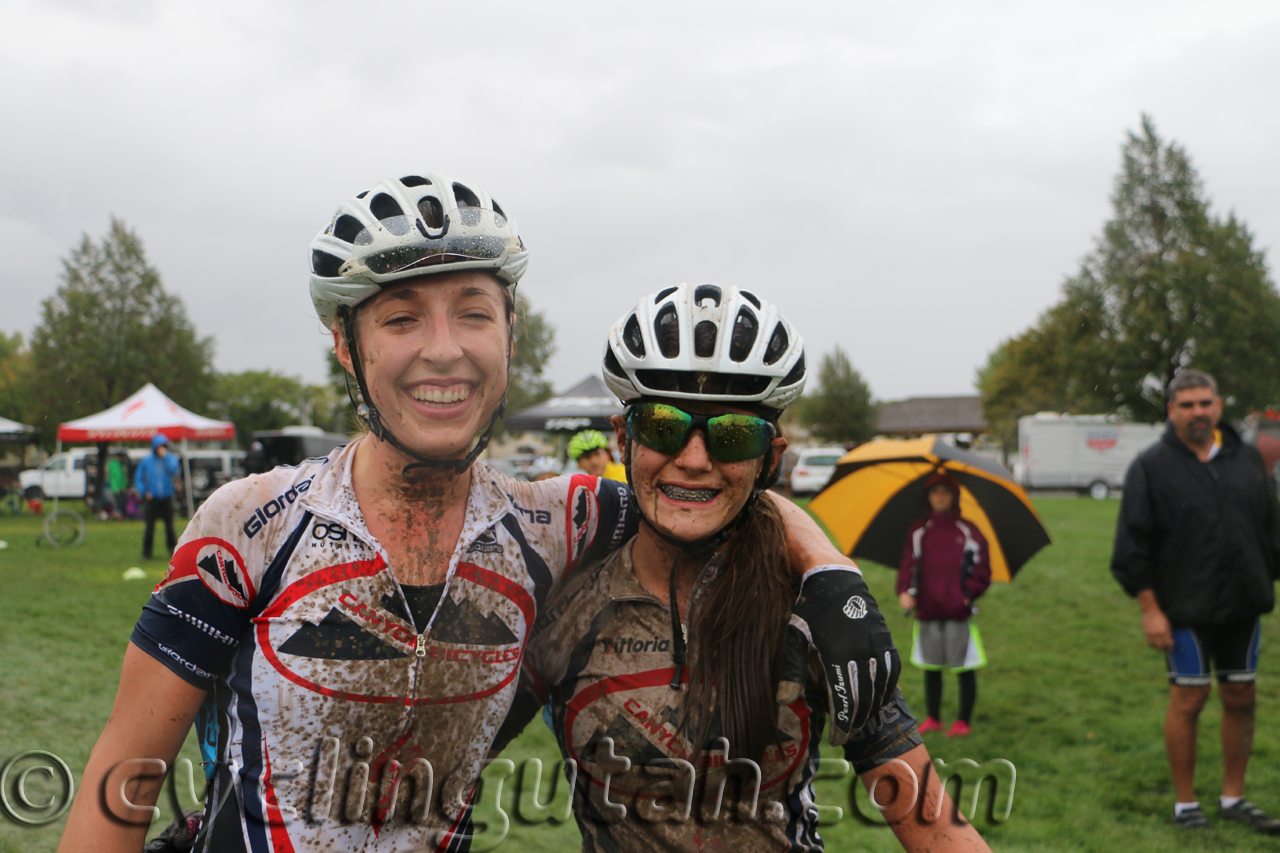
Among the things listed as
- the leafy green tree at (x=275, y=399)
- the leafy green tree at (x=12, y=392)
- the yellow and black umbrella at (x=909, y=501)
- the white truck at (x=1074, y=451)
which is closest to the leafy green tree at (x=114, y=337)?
the leafy green tree at (x=12, y=392)

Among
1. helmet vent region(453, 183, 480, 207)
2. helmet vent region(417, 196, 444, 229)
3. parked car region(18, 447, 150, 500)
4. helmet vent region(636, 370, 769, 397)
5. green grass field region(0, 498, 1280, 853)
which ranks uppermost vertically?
helmet vent region(453, 183, 480, 207)

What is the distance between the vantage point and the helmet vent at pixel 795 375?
2.22 m

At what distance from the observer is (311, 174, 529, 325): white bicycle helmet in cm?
195

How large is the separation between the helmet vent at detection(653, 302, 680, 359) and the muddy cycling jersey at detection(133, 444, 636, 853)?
0.69 meters

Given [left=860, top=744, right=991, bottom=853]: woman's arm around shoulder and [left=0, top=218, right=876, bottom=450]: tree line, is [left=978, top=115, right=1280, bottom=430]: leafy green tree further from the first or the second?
[left=860, top=744, right=991, bottom=853]: woman's arm around shoulder

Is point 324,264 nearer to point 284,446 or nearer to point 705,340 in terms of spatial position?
point 705,340

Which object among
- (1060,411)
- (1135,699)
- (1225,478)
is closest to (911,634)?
(1135,699)

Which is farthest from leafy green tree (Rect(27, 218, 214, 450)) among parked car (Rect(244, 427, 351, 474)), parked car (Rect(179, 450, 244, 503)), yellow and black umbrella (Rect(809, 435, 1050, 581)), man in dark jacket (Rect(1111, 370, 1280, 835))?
man in dark jacket (Rect(1111, 370, 1280, 835))

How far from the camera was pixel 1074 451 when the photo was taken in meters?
38.8

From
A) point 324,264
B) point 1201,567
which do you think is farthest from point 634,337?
point 1201,567

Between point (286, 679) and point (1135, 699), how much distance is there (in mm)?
8074

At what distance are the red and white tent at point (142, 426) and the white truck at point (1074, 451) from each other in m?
33.5

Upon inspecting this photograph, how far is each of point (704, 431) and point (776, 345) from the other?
1.05ft

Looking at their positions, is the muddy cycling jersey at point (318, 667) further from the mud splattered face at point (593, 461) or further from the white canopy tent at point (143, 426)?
the white canopy tent at point (143, 426)
